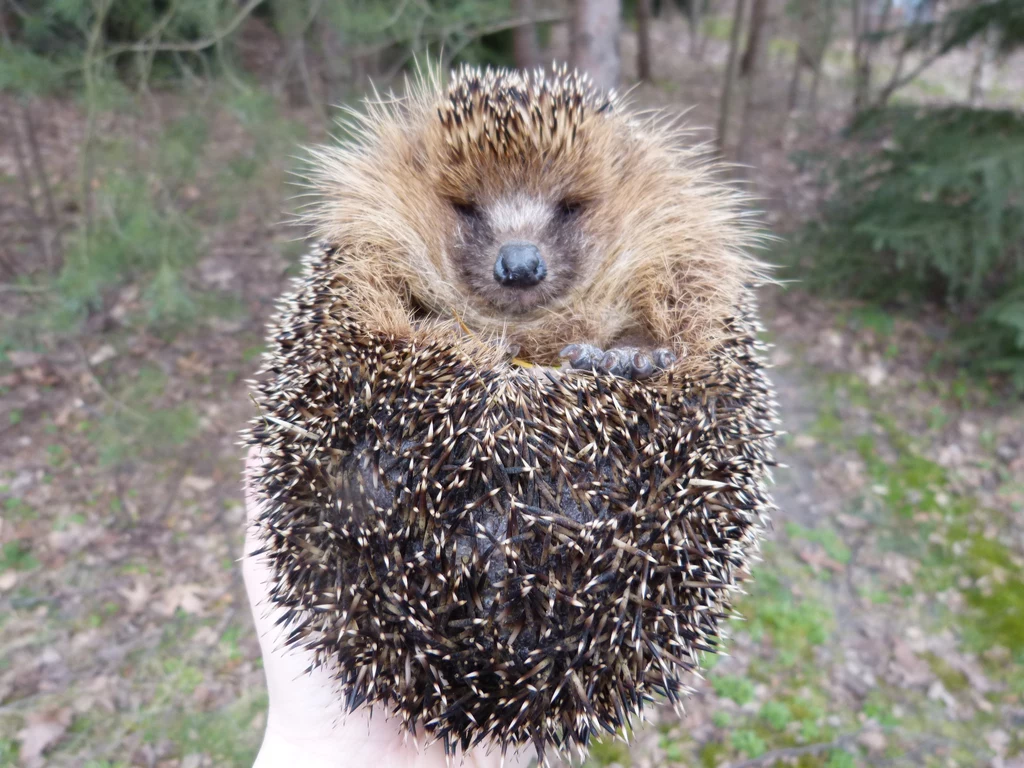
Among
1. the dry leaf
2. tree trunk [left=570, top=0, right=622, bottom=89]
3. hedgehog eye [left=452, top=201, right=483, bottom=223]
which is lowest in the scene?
the dry leaf

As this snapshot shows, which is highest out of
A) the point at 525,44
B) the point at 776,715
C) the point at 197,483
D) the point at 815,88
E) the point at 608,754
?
the point at 815,88

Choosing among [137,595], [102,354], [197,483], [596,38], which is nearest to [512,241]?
[596,38]

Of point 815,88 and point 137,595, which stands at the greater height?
point 815,88

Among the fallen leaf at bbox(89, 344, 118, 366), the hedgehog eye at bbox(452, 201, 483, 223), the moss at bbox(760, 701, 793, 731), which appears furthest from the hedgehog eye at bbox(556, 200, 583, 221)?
the fallen leaf at bbox(89, 344, 118, 366)

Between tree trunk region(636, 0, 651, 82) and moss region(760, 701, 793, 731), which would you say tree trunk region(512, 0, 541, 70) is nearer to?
tree trunk region(636, 0, 651, 82)

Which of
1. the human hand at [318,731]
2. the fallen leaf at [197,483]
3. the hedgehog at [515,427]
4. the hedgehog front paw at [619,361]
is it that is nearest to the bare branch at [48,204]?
the fallen leaf at [197,483]

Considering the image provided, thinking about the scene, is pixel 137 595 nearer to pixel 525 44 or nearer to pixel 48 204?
pixel 48 204
